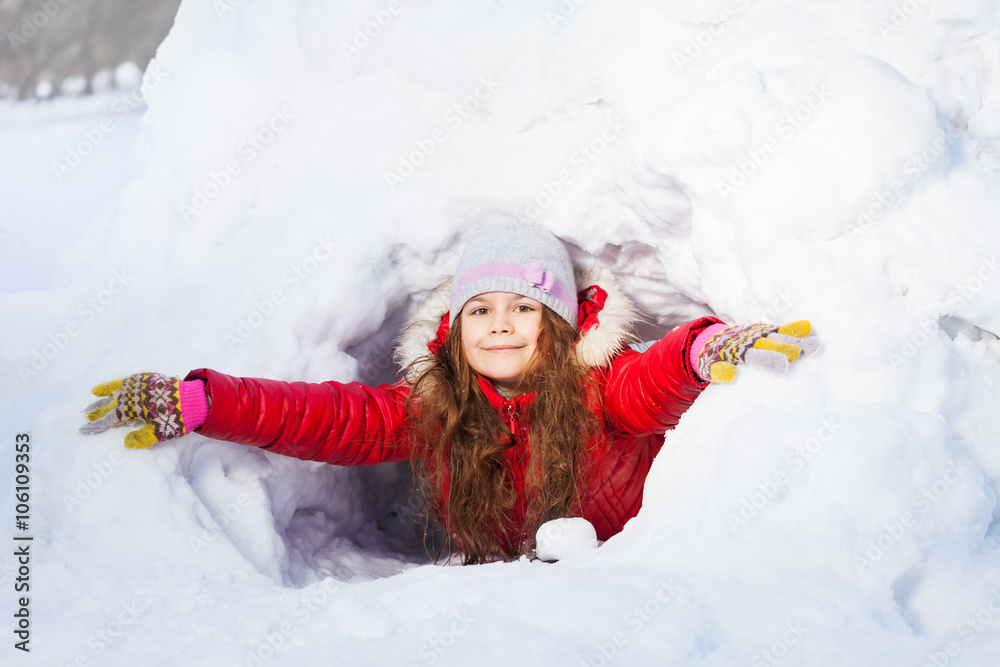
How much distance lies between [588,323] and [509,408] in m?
0.32

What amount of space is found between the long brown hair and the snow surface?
0.25m

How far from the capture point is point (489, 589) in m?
0.99

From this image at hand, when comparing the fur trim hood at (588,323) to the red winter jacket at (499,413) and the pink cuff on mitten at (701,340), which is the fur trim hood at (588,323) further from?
the pink cuff on mitten at (701,340)

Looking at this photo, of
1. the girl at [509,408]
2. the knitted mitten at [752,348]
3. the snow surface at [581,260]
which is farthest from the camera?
the girl at [509,408]

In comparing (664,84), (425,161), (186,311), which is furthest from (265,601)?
(664,84)

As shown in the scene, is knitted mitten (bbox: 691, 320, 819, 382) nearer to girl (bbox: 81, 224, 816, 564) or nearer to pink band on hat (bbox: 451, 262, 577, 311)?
girl (bbox: 81, 224, 816, 564)

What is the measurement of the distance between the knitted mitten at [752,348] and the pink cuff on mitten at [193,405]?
1067mm

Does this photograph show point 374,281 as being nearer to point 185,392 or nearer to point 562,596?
point 185,392

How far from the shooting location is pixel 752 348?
1228 mm

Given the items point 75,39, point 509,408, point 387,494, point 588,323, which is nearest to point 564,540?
point 509,408

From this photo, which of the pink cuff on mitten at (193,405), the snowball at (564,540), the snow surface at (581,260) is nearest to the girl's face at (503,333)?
the snow surface at (581,260)

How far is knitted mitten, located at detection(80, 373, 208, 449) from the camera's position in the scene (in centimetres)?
142

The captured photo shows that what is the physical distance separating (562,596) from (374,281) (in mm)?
1169

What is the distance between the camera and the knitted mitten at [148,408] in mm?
1420
